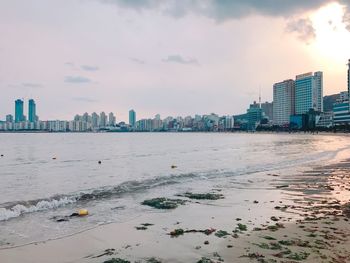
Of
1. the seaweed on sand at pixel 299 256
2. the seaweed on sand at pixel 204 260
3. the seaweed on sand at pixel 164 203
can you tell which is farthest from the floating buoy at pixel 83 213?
the seaweed on sand at pixel 299 256

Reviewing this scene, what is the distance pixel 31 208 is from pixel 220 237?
9808 mm

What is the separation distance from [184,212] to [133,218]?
7.46 ft

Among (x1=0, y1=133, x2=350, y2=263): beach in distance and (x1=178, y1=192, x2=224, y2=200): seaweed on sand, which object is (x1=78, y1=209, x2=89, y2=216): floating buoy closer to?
(x1=0, y1=133, x2=350, y2=263): beach in distance

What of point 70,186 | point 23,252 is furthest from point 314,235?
point 70,186

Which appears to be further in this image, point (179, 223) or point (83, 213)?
point (83, 213)

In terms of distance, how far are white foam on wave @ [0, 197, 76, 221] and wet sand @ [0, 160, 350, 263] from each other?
4873 mm

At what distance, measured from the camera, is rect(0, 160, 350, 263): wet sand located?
380 inches

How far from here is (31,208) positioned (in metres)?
17.0

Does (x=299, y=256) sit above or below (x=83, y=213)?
above

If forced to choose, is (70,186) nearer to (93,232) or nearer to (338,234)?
(93,232)

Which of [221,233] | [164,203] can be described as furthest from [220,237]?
[164,203]

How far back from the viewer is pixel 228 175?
101 ft

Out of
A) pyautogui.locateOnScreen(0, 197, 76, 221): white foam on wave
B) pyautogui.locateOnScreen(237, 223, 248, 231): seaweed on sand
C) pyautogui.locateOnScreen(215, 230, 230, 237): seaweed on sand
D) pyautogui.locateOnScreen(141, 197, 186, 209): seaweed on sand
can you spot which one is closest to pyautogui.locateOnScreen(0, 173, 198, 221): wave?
pyautogui.locateOnScreen(0, 197, 76, 221): white foam on wave

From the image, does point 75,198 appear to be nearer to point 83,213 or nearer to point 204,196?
point 83,213
